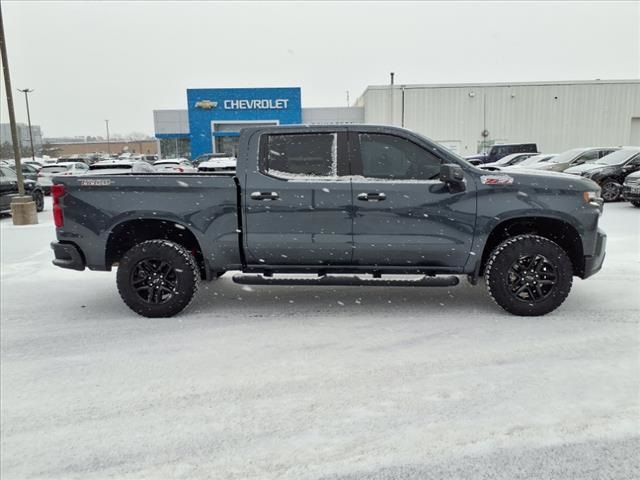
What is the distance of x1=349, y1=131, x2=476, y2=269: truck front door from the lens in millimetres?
4625

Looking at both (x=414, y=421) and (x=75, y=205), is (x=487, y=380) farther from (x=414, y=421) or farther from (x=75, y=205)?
(x=75, y=205)

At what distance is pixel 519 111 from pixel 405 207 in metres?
34.7

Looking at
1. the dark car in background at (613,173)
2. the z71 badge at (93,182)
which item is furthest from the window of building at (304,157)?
the dark car in background at (613,173)

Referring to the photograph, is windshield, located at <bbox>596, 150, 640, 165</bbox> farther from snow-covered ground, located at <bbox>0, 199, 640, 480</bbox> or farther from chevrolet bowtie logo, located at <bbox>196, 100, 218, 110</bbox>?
chevrolet bowtie logo, located at <bbox>196, 100, 218, 110</bbox>

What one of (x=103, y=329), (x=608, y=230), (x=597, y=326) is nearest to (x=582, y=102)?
(x=608, y=230)

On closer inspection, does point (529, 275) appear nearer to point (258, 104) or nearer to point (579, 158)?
point (579, 158)

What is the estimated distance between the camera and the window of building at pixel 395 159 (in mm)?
4703

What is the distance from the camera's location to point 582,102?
34875 mm

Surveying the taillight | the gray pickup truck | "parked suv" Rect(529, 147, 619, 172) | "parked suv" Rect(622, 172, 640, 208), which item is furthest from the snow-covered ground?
"parked suv" Rect(529, 147, 619, 172)

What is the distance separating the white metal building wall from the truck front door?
102 ft

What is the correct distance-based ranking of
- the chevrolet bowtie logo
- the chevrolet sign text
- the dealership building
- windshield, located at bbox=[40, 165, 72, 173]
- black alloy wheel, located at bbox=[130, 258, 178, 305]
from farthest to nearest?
the chevrolet sign text < the chevrolet bowtie logo < the dealership building < windshield, located at bbox=[40, 165, 72, 173] < black alloy wheel, located at bbox=[130, 258, 178, 305]

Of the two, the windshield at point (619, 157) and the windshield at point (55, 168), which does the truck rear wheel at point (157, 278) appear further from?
the windshield at point (55, 168)

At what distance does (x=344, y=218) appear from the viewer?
4668 mm

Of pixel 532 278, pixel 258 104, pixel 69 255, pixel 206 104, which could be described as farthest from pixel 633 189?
pixel 206 104
